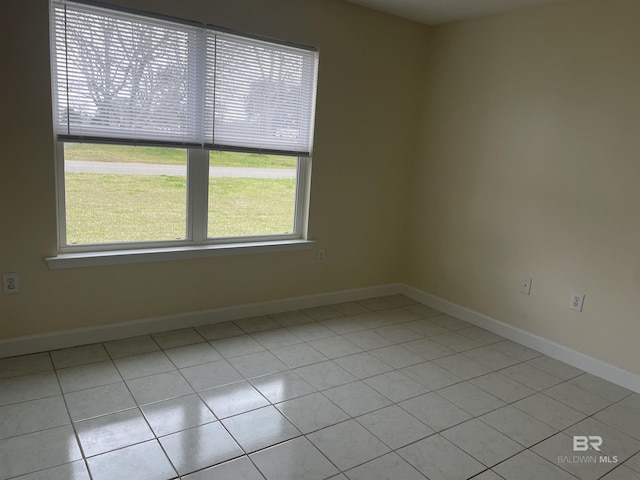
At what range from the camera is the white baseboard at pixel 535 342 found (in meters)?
2.84

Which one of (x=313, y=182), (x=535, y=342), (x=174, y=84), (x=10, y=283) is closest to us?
(x=10, y=283)

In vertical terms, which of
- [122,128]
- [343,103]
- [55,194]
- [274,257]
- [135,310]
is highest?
[343,103]

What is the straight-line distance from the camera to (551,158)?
10.2ft

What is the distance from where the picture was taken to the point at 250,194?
3.37 m

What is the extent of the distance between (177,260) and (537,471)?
2.33m

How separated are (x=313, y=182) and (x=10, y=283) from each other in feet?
6.71

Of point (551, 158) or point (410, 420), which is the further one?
point (551, 158)

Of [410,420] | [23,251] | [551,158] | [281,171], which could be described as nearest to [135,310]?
[23,251]

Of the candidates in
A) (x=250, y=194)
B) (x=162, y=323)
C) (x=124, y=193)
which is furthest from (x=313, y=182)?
(x=162, y=323)

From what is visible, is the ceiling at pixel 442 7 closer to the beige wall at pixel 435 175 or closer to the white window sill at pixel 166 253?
the beige wall at pixel 435 175

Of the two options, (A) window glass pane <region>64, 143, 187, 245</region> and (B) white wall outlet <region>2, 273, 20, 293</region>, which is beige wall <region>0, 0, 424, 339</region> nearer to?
(B) white wall outlet <region>2, 273, 20, 293</region>

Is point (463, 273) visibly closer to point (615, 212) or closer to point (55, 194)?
point (615, 212)

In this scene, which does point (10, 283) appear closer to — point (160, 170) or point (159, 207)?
point (159, 207)

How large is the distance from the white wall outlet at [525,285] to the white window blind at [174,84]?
6.05ft
